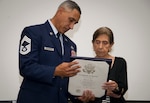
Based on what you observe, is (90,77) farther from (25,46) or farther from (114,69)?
(25,46)

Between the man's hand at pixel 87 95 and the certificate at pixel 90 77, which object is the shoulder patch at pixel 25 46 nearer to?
the certificate at pixel 90 77

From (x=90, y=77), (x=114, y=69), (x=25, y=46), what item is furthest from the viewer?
(x=114, y=69)

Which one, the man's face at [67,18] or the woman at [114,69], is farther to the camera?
the woman at [114,69]

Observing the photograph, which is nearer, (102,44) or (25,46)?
(25,46)

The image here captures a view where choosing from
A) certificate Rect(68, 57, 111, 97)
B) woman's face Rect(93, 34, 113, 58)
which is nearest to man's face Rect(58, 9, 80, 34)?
certificate Rect(68, 57, 111, 97)

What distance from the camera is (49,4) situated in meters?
2.56

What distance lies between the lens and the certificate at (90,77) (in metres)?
1.58

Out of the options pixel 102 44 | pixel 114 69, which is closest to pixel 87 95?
pixel 114 69

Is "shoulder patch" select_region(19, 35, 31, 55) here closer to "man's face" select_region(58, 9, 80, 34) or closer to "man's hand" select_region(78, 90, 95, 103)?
"man's face" select_region(58, 9, 80, 34)

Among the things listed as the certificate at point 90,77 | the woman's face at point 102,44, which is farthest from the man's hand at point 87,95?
the woman's face at point 102,44

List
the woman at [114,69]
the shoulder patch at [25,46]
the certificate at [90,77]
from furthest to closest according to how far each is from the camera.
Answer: the woman at [114,69] < the certificate at [90,77] < the shoulder patch at [25,46]

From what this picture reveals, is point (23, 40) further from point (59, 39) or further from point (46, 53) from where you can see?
point (59, 39)

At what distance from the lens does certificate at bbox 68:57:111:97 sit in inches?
62.1

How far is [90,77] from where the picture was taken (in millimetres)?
1622
